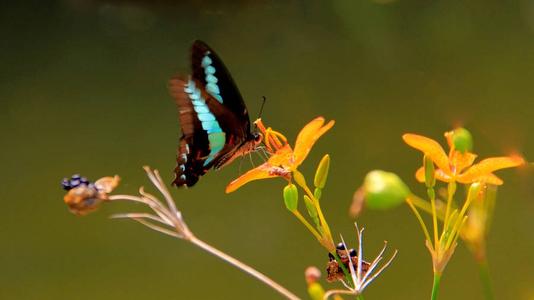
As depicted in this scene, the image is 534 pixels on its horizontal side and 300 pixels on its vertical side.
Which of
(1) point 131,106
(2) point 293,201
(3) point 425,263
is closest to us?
(2) point 293,201

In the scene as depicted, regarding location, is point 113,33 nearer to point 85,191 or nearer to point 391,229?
point 391,229

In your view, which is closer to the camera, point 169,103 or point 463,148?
point 463,148

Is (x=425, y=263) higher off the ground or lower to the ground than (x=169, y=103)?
lower

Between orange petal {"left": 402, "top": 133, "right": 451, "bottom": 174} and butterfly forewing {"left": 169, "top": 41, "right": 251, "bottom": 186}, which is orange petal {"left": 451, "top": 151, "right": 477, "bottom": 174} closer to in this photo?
orange petal {"left": 402, "top": 133, "right": 451, "bottom": 174}

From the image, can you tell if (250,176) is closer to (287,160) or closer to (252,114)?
(287,160)

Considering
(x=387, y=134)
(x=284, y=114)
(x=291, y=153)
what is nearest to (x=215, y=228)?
(x=284, y=114)

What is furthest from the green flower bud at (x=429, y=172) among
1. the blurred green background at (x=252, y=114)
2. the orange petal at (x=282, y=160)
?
the blurred green background at (x=252, y=114)

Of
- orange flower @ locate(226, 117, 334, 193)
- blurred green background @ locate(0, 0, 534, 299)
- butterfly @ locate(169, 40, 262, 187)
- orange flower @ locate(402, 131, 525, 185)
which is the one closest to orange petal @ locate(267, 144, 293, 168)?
orange flower @ locate(226, 117, 334, 193)
